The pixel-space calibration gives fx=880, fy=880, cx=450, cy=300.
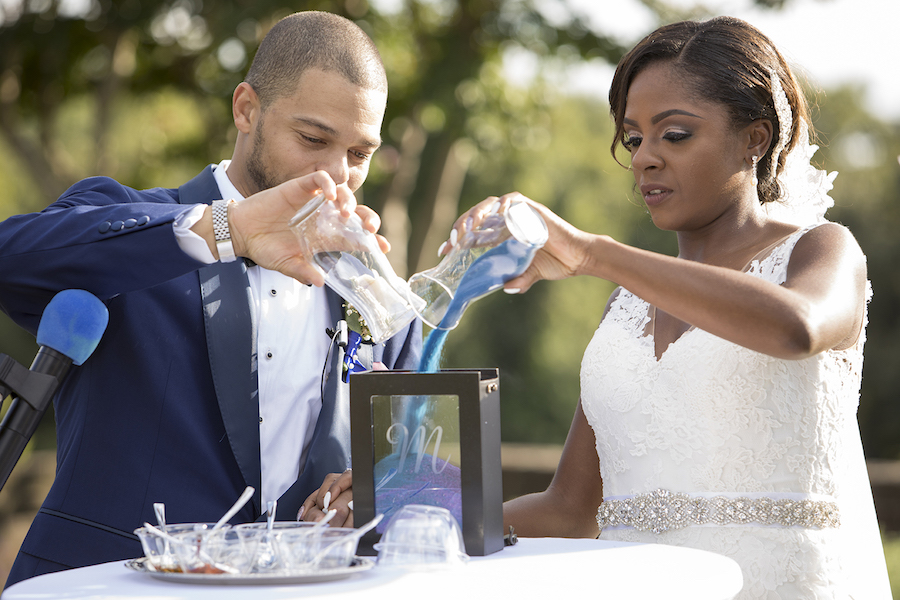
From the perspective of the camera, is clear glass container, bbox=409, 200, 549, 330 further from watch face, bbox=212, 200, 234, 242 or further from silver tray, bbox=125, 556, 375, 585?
silver tray, bbox=125, 556, 375, 585

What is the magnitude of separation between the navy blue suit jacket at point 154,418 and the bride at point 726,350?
89 centimetres

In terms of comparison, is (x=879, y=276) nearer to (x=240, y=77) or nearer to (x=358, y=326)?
(x=240, y=77)

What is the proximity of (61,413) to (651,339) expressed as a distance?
6.18 ft

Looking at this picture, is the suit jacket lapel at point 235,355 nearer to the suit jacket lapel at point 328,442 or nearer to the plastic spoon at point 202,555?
the suit jacket lapel at point 328,442

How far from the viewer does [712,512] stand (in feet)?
8.65

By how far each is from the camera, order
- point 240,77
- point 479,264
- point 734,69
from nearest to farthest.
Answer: point 479,264
point 734,69
point 240,77

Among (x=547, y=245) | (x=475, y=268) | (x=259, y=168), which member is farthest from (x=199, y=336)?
(x=547, y=245)

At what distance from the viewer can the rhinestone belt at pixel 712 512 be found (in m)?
2.57

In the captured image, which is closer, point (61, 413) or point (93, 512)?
point (93, 512)

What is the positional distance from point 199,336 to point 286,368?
278mm

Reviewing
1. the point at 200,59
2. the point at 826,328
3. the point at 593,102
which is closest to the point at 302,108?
the point at 826,328

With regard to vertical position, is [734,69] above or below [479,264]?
above

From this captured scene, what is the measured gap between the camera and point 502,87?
729 cm

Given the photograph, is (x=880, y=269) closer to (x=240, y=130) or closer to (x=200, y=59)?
(x=200, y=59)
